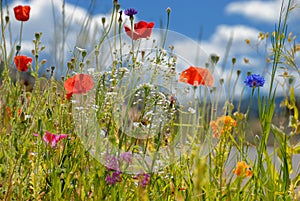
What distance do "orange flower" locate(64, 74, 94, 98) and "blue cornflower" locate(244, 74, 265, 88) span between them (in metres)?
0.48

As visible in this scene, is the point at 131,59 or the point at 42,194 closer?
the point at 42,194

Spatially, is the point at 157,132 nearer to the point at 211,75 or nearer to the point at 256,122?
the point at 211,75

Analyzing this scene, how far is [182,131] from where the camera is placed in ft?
4.63

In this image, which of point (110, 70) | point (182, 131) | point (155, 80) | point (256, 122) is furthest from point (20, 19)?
point (256, 122)

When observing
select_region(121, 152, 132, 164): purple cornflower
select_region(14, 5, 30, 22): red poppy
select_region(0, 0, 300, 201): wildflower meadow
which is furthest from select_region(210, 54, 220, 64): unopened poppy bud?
select_region(14, 5, 30, 22): red poppy

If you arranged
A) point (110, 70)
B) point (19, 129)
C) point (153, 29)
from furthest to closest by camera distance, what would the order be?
point (153, 29) < point (110, 70) < point (19, 129)

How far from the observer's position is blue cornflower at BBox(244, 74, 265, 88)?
56.4 inches

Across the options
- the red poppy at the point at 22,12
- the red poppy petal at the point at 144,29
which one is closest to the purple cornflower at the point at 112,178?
the red poppy petal at the point at 144,29

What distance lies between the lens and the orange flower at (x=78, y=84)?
1.38 m

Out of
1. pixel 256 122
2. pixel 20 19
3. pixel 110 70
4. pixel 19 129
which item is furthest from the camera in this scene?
pixel 256 122

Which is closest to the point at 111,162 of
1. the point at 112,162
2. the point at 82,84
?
the point at 112,162

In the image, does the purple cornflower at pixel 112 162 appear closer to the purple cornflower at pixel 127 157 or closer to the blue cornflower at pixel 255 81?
the purple cornflower at pixel 127 157

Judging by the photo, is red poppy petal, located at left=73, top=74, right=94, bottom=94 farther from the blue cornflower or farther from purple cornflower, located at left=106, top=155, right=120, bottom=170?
the blue cornflower

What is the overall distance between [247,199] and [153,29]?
0.61 meters
